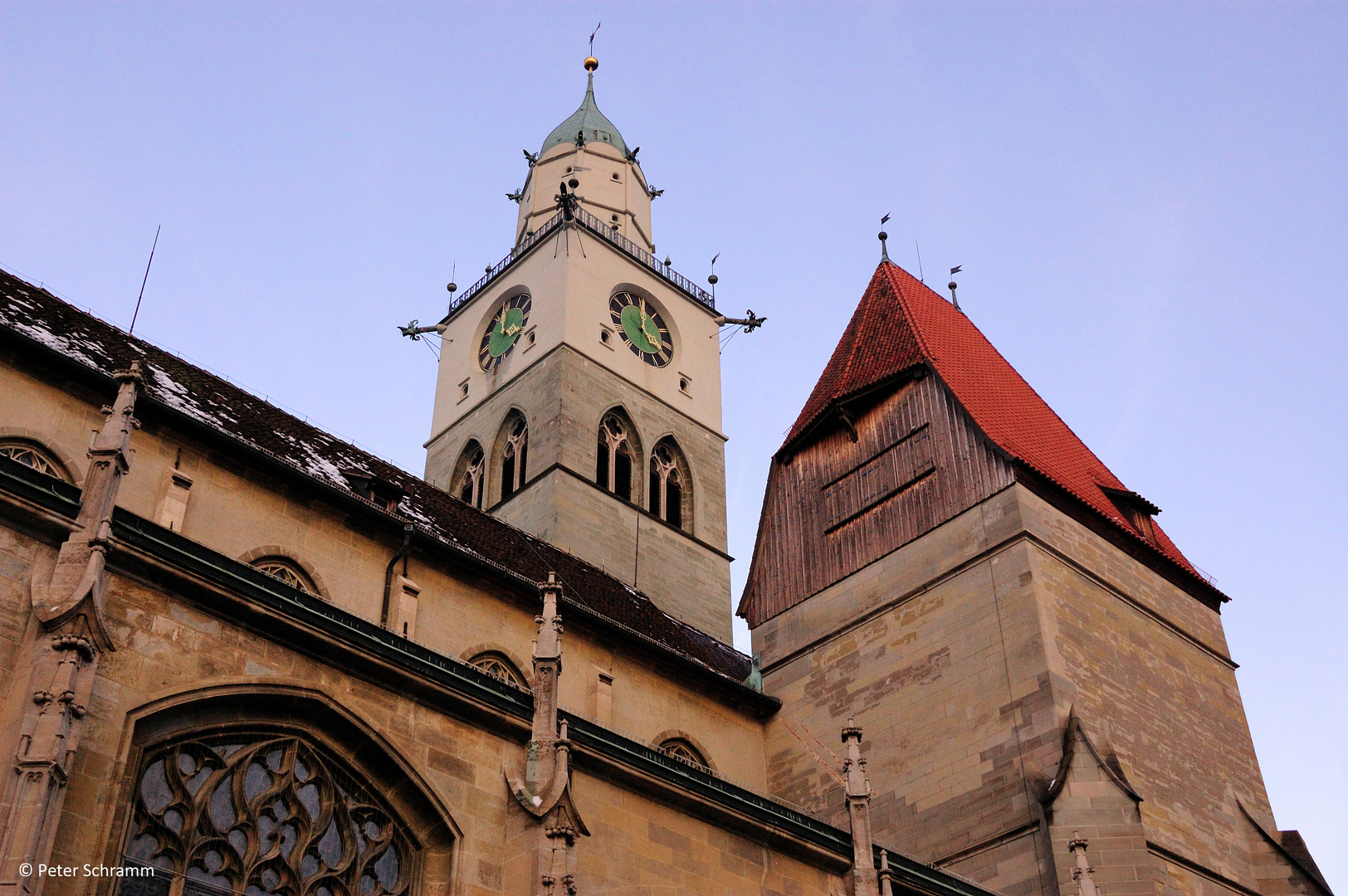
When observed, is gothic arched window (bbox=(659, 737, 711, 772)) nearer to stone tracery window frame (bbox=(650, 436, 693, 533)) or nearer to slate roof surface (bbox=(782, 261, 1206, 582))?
slate roof surface (bbox=(782, 261, 1206, 582))

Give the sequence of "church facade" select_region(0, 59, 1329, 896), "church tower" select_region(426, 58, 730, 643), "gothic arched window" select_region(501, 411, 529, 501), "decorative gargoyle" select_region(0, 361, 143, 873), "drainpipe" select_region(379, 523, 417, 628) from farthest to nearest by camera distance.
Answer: "gothic arched window" select_region(501, 411, 529, 501) → "church tower" select_region(426, 58, 730, 643) → "drainpipe" select_region(379, 523, 417, 628) → "church facade" select_region(0, 59, 1329, 896) → "decorative gargoyle" select_region(0, 361, 143, 873)

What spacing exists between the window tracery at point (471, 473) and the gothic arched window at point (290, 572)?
18036mm

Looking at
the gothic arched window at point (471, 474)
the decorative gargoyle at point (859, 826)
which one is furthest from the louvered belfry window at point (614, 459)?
the decorative gargoyle at point (859, 826)

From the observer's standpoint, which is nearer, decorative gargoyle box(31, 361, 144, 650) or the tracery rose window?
decorative gargoyle box(31, 361, 144, 650)

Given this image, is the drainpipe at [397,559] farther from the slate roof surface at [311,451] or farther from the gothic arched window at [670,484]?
the gothic arched window at [670,484]

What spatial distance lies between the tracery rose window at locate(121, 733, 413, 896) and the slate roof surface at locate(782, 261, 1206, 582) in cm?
1285

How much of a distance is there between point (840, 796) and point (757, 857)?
7.13m

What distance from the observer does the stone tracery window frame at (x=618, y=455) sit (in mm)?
35844

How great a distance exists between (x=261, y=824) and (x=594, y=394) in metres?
25.3

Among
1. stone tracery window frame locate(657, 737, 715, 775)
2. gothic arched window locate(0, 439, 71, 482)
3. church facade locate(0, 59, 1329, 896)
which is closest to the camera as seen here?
church facade locate(0, 59, 1329, 896)

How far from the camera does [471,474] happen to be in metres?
38.0

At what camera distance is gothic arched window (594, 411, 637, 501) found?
35844mm

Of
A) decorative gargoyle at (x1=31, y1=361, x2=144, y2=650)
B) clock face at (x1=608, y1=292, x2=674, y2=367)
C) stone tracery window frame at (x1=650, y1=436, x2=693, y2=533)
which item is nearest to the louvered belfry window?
stone tracery window frame at (x1=650, y1=436, x2=693, y2=533)

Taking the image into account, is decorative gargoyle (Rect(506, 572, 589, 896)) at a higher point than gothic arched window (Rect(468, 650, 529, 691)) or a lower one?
lower
